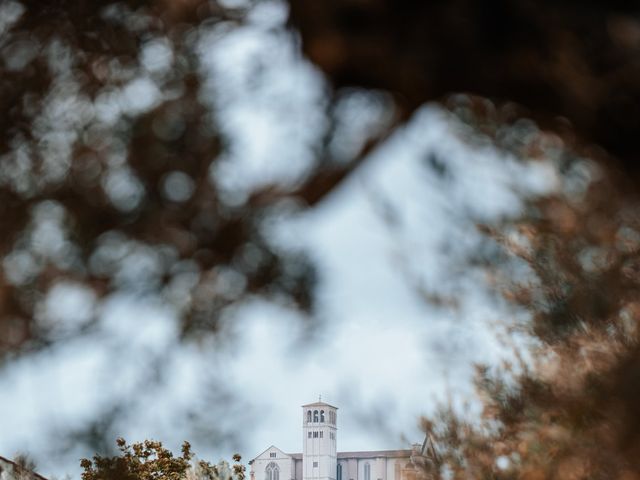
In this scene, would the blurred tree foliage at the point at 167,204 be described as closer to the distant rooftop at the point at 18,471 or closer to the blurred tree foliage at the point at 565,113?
the blurred tree foliage at the point at 565,113

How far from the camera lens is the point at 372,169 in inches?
67.8

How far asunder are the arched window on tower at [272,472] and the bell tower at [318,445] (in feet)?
11.9

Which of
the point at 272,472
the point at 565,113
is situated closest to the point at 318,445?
the point at 272,472

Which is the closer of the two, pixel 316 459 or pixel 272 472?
pixel 272 472

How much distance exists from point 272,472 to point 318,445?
4791mm

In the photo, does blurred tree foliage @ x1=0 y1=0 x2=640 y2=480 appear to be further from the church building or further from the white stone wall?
the white stone wall

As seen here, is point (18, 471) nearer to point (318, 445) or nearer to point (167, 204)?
point (167, 204)

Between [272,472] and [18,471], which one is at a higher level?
[272,472]

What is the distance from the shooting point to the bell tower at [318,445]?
7781 cm

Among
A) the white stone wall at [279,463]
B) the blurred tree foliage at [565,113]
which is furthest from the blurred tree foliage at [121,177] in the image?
the white stone wall at [279,463]

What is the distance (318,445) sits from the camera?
7781 centimetres

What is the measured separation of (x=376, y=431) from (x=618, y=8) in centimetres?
189

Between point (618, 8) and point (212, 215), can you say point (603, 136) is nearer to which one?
point (618, 8)

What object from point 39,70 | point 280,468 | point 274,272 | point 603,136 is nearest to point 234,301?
point 274,272
